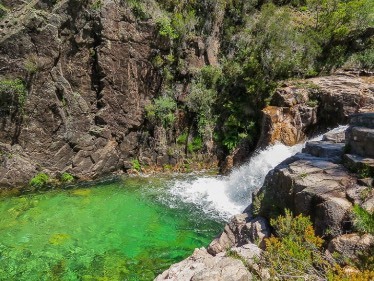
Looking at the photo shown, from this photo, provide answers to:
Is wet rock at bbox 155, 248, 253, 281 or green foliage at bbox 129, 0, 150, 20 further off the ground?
green foliage at bbox 129, 0, 150, 20

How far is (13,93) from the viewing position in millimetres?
12391

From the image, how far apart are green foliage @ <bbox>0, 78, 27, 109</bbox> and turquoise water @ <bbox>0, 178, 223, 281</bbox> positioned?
395 cm

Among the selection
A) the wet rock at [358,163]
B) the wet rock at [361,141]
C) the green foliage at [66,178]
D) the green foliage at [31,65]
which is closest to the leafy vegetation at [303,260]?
the wet rock at [358,163]

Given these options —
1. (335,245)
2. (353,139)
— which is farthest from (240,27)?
(335,245)

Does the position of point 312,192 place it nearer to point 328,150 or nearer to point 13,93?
point 328,150

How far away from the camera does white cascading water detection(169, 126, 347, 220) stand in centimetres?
1100

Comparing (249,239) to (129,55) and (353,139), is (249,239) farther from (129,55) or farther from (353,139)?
(129,55)

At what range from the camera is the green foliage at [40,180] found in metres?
12.7

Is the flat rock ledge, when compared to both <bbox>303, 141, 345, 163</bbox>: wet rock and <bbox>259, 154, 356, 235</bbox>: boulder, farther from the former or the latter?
<bbox>303, 141, 345, 163</bbox>: wet rock

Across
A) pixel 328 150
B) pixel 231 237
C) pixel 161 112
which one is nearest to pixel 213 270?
pixel 231 237

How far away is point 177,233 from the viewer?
9344 mm

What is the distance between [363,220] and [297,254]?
1208 millimetres

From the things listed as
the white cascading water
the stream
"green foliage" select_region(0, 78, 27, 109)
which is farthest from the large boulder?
"green foliage" select_region(0, 78, 27, 109)

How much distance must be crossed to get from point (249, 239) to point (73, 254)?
485cm
